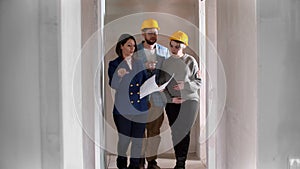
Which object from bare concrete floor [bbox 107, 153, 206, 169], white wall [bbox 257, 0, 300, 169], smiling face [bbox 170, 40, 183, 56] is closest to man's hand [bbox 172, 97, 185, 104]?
smiling face [bbox 170, 40, 183, 56]

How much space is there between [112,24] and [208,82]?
44.0 inches

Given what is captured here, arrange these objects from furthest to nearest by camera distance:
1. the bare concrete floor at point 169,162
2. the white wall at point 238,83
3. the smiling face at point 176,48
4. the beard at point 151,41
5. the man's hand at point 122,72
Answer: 1. the bare concrete floor at point 169,162
2. the beard at point 151,41
3. the smiling face at point 176,48
4. the man's hand at point 122,72
5. the white wall at point 238,83

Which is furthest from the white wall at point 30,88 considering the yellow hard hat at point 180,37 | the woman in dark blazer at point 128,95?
the yellow hard hat at point 180,37

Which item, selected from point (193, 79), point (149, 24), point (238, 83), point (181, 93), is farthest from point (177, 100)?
point (238, 83)

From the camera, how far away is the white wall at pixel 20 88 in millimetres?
856

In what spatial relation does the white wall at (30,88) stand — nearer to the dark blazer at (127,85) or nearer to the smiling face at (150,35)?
the dark blazer at (127,85)

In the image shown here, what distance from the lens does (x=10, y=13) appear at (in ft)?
2.79

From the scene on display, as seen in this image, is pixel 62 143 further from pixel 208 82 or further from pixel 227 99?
pixel 208 82

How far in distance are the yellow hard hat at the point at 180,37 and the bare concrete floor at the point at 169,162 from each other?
86 cm

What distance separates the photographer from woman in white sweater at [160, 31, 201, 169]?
2.18 m

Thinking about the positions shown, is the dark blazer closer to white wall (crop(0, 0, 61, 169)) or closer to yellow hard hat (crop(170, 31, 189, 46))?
yellow hard hat (crop(170, 31, 189, 46))

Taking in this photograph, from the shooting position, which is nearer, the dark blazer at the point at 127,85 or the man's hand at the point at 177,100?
the dark blazer at the point at 127,85

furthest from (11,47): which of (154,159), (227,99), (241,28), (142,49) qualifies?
(154,159)

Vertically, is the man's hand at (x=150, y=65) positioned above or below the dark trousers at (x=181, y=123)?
above
